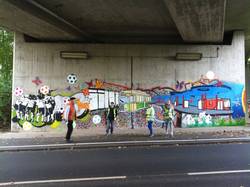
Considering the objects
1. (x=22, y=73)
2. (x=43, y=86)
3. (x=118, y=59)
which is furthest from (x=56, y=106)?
(x=118, y=59)

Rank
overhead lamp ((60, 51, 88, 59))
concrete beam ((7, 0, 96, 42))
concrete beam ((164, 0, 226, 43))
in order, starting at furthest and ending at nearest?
1. overhead lamp ((60, 51, 88, 59))
2. concrete beam ((7, 0, 96, 42))
3. concrete beam ((164, 0, 226, 43))

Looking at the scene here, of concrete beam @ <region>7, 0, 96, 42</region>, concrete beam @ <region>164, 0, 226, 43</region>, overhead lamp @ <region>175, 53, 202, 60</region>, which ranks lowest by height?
overhead lamp @ <region>175, 53, 202, 60</region>

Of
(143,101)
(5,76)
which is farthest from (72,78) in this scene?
(5,76)

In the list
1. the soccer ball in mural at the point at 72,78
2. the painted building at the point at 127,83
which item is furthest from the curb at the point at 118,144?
the soccer ball in mural at the point at 72,78

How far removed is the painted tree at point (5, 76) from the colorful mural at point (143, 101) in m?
3.72

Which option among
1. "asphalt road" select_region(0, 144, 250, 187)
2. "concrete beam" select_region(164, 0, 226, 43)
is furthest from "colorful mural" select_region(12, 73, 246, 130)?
"asphalt road" select_region(0, 144, 250, 187)

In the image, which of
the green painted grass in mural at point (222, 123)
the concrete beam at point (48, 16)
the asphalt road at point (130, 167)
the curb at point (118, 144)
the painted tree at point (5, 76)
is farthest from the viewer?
the painted tree at point (5, 76)

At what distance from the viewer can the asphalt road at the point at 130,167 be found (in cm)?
738

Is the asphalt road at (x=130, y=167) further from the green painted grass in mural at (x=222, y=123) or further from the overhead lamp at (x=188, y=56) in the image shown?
the overhead lamp at (x=188, y=56)

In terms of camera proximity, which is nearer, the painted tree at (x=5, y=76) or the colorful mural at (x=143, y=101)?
the colorful mural at (x=143, y=101)

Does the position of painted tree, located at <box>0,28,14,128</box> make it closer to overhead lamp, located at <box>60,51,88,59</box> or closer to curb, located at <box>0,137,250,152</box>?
overhead lamp, located at <box>60,51,88,59</box>

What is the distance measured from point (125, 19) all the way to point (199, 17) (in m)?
3.62

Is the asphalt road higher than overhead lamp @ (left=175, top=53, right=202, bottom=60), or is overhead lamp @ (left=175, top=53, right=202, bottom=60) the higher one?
overhead lamp @ (left=175, top=53, right=202, bottom=60)

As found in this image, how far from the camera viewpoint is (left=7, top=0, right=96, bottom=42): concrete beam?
12.9 m
